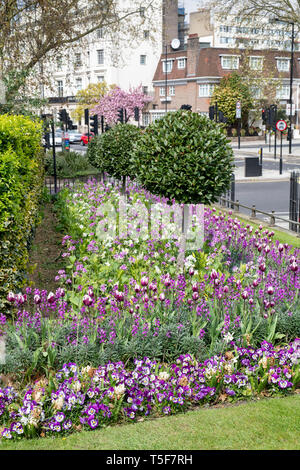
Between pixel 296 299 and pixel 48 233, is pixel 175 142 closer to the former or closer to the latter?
pixel 296 299

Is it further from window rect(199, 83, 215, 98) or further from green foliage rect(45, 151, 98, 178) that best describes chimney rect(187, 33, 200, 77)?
green foliage rect(45, 151, 98, 178)

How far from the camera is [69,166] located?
29.2 meters

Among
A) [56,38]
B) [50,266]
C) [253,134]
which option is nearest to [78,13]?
[56,38]

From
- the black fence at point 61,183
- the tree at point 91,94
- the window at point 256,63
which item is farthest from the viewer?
the tree at point 91,94

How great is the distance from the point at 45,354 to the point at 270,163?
33.2 m

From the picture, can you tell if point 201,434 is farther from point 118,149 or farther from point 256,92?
point 256,92

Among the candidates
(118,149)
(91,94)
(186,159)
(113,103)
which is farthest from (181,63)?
(186,159)

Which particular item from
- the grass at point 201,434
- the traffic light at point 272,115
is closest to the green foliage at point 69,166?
Answer: the traffic light at point 272,115

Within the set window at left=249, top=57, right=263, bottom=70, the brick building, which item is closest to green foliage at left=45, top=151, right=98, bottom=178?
the brick building

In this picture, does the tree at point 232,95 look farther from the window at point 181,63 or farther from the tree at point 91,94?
the tree at point 91,94

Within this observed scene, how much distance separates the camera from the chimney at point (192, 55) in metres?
66.7

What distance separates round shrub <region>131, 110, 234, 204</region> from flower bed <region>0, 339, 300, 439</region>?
154 inches

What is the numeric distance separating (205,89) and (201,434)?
63877 millimetres

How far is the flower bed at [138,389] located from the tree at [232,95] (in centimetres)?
5641
